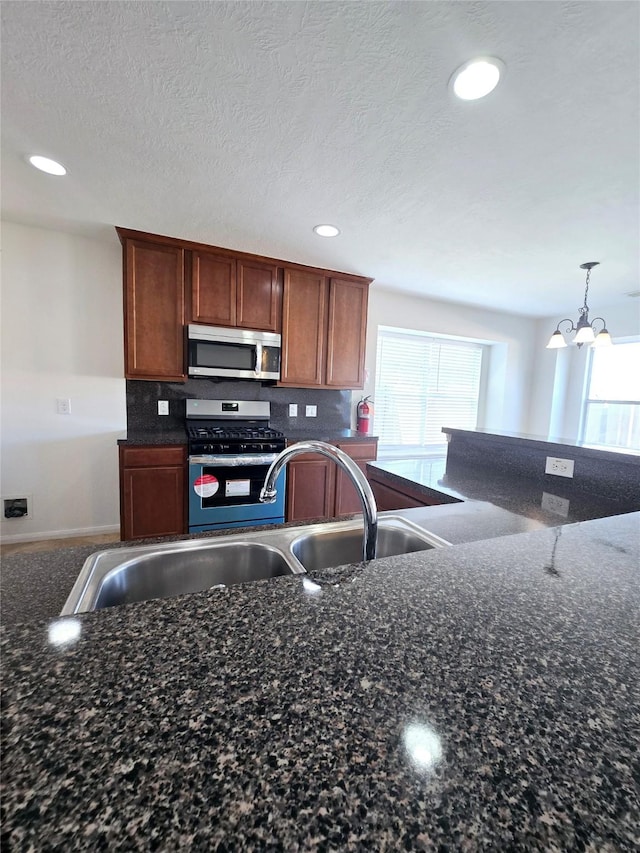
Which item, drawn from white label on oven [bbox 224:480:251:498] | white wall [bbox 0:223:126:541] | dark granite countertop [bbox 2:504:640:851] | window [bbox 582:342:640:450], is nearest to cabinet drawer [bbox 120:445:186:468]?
white label on oven [bbox 224:480:251:498]

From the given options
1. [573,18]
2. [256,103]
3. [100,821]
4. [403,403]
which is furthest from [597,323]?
[100,821]

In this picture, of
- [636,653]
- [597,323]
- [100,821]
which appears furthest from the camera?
[597,323]

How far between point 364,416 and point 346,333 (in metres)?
0.87

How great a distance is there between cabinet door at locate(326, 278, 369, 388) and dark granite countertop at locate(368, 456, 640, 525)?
5.17ft

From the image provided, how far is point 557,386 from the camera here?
446 centimetres

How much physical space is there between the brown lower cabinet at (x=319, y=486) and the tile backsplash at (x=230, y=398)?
0.56 meters

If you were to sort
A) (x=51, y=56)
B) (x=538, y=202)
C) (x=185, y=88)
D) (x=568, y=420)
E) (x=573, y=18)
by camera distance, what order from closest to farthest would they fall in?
(x=573, y=18) < (x=51, y=56) < (x=185, y=88) < (x=538, y=202) < (x=568, y=420)

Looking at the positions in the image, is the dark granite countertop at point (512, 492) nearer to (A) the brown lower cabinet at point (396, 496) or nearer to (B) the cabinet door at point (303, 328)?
(A) the brown lower cabinet at point (396, 496)

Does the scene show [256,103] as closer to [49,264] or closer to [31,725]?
[31,725]

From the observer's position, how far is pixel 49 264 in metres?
2.68

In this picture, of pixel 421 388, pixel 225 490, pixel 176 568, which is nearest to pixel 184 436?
pixel 225 490

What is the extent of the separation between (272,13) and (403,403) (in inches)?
137

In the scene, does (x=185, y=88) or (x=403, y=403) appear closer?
(x=185, y=88)

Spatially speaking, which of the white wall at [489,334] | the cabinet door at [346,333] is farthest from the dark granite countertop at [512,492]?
the white wall at [489,334]
